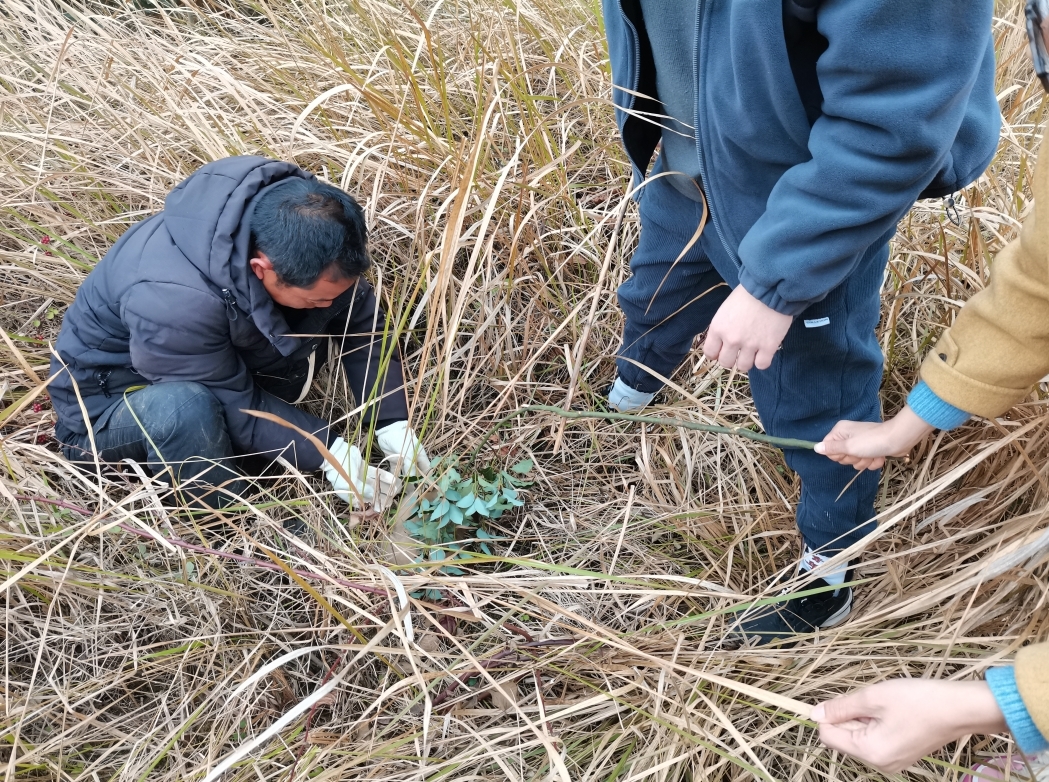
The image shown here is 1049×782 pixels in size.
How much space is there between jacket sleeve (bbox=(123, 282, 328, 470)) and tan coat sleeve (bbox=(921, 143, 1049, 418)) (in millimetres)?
1271

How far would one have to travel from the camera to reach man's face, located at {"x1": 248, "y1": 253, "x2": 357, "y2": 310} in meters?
1.60

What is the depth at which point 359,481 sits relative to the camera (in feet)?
5.22

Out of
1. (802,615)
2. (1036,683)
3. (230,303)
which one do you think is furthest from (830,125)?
(230,303)

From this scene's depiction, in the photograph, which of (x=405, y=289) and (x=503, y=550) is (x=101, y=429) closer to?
(x=405, y=289)

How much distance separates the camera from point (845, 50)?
81 cm

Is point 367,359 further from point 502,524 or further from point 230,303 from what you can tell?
point 502,524

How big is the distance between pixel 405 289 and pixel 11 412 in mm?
871

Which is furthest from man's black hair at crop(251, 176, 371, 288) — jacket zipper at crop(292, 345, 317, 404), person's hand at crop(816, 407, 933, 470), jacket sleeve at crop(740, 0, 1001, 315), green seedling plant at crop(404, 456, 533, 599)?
person's hand at crop(816, 407, 933, 470)

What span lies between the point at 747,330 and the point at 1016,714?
53 cm

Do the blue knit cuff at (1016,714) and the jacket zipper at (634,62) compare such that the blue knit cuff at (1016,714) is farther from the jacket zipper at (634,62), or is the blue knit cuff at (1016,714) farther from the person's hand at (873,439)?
the jacket zipper at (634,62)

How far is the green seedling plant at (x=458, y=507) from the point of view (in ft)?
5.00

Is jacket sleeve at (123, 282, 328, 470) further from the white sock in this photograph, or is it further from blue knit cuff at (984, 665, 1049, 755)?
blue knit cuff at (984, 665, 1049, 755)

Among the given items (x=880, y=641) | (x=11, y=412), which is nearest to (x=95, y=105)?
(x=11, y=412)

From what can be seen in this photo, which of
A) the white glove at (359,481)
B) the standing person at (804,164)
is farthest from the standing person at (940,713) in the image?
the white glove at (359,481)
